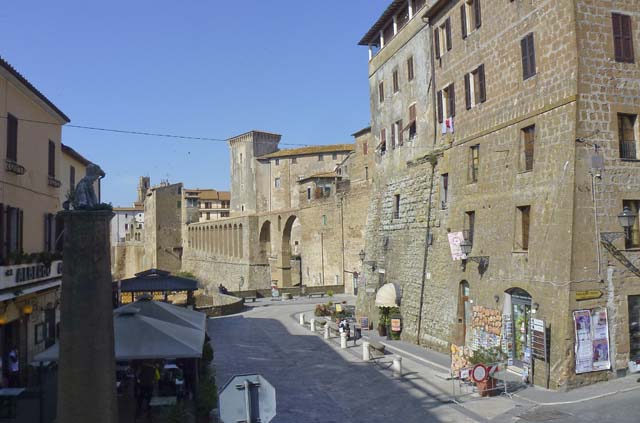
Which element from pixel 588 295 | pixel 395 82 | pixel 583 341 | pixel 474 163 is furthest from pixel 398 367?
pixel 395 82

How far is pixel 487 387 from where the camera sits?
43.1 ft

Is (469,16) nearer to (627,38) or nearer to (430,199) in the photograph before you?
(627,38)

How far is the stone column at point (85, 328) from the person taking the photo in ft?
22.6

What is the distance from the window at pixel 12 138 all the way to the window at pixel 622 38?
15680 mm

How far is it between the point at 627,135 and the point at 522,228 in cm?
334

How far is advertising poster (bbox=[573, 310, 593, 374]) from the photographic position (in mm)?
12992

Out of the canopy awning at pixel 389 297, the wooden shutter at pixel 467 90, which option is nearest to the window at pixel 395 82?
the wooden shutter at pixel 467 90

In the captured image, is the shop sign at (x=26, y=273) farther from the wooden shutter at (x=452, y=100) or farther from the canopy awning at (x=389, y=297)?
the wooden shutter at (x=452, y=100)

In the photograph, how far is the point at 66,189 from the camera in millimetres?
23828

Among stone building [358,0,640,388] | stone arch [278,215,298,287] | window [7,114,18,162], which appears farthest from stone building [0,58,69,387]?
stone arch [278,215,298,287]

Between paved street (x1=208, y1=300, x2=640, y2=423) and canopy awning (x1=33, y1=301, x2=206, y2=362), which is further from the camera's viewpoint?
Answer: paved street (x1=208, y1=300, x2=640, y2=423)

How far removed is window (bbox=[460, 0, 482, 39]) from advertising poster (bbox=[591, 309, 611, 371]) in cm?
934

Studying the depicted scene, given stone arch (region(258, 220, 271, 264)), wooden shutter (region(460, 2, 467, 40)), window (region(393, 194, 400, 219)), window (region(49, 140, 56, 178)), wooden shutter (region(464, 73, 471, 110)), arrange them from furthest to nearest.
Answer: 1. stone arch (region(258, 220, 271, 264))
2. window (region(393, 194, 400, 219))
3. window (region(49, 140, 56, 178))
4. wooden shutter (region(460, 2, 467, 40))
5. wooden shutter (region(464, 73, 471, 110))

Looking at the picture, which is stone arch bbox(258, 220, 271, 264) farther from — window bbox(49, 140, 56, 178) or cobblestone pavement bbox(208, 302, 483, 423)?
window bbox(49, 140, 56, 178)
